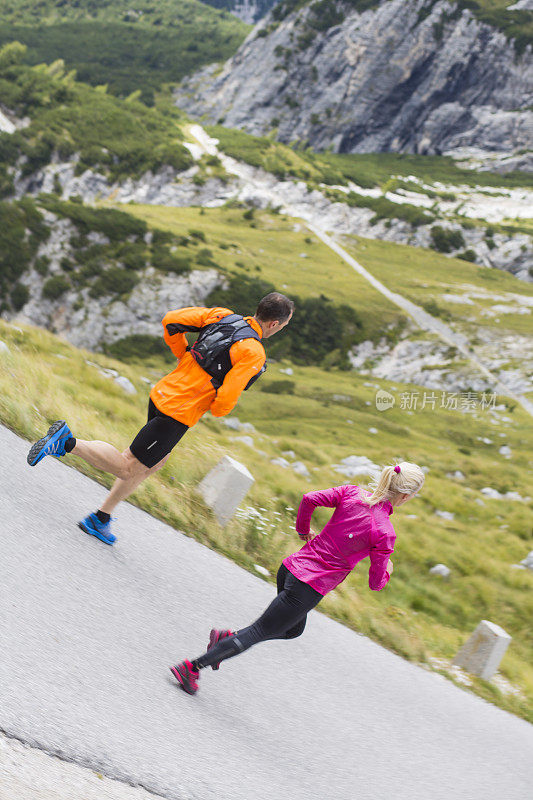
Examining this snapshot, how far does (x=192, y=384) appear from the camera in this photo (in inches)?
163

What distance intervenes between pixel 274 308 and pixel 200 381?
713 millimetres

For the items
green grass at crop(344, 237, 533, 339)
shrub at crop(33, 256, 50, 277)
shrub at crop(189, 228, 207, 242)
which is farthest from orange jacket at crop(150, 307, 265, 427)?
shrub at crop(189, 228, 207, 242)

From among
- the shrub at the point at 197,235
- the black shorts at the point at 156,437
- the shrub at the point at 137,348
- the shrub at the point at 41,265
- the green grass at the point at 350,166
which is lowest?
the shrub at the point at 137,348

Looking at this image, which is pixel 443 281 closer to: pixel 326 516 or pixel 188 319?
pixel 326 516

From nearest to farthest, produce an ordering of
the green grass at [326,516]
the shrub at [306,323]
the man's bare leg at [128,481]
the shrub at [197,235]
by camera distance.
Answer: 1. the man's bare leg at [128,481]
2. the green grass at [326,516]
3. the shrub at [306,323]
4. the shrub at [197,235]

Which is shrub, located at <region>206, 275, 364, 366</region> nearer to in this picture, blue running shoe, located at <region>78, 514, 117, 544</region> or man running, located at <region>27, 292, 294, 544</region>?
blue running shoe, located at <region>78, 514, 117, 544</region>

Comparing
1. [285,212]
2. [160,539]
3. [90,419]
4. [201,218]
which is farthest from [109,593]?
[285,212]

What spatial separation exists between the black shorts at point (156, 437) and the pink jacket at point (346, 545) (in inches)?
44.9

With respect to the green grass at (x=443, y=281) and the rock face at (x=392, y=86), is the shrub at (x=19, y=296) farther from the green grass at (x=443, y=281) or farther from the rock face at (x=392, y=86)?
the rock face at (x=392, y=86)

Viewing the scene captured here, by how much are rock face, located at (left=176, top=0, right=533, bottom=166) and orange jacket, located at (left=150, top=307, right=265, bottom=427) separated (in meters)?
147

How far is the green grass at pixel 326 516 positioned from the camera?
6445mm

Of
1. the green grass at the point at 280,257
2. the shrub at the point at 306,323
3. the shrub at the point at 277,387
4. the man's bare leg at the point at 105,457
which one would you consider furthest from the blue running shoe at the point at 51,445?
the green grass at the point at 280,257

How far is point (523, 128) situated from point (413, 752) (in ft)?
499

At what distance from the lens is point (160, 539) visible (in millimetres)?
5363
